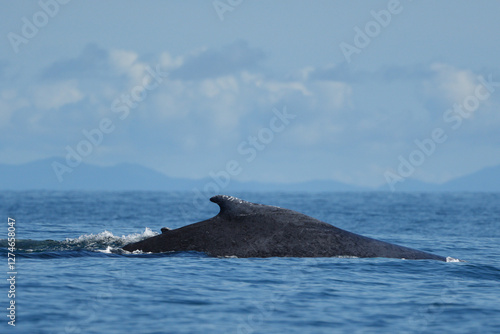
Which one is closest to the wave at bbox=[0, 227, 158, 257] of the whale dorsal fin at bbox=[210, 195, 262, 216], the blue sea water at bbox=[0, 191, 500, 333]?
the blue sea water at bbox=[0, 191, 500, 333]

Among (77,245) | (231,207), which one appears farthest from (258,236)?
(77,245)

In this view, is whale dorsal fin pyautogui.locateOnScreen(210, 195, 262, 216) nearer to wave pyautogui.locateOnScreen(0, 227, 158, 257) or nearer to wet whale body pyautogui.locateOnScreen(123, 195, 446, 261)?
wet whale body pyautogui.locateOnScreen(123, 195, 446, 261)

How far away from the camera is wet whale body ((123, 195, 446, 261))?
49.8ft

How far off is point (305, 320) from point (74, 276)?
540 centimetres

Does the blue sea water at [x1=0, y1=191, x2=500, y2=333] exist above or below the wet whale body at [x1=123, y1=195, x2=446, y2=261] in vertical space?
below

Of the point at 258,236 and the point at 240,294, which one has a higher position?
the point at 258,236

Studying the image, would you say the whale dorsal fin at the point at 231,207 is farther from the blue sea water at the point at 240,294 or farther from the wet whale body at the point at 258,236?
the blue sea water at the point at 240,294

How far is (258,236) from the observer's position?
1526 centimetres

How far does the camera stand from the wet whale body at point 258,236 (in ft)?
49.8

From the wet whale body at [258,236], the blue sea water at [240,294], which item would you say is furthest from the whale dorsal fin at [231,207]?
the blue sea water at [240,294]

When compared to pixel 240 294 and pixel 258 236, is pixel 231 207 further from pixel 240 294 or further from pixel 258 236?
pixel 240 294

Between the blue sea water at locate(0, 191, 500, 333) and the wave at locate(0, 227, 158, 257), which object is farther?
the wave at locate(0, 227, 158, 257)

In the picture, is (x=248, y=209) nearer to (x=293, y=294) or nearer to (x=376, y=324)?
(x=293, y=294)

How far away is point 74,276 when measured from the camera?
1405cm
